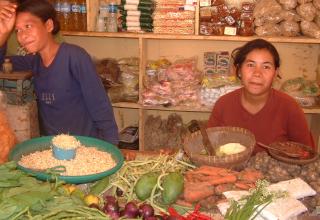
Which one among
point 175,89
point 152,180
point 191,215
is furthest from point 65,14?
point 191,215

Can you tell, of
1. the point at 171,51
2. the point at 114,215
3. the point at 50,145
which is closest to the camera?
the point at 114,215

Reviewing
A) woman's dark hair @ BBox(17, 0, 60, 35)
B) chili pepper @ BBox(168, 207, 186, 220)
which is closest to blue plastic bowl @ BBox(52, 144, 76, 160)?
chili pepper @ BBox(168, 207, 186, 220)

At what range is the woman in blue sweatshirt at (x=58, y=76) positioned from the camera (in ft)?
6.70

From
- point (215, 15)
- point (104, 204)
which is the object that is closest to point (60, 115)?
point (104, 204)

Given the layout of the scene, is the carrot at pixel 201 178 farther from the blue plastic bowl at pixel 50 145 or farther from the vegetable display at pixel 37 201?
the vegetable display at pixel 37 201

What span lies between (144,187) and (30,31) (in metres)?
1.06

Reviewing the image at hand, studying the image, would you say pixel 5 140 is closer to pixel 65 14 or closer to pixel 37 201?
pixel 37 201

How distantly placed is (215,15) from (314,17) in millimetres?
674

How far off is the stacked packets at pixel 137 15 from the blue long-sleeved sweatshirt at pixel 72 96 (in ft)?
2.85

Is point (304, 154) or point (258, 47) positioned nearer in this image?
point (304, 154)

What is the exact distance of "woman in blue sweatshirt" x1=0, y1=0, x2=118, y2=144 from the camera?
2041 mm

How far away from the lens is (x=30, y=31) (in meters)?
2.03

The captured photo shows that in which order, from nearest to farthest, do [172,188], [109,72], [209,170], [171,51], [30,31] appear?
[172,188] → [209,170] → [30,31] → [109,72] → [171,51]

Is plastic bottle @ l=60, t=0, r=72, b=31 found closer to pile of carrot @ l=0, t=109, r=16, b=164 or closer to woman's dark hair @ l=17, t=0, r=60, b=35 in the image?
woman's dark hair @ l=17, t=0, r=60, b=35
